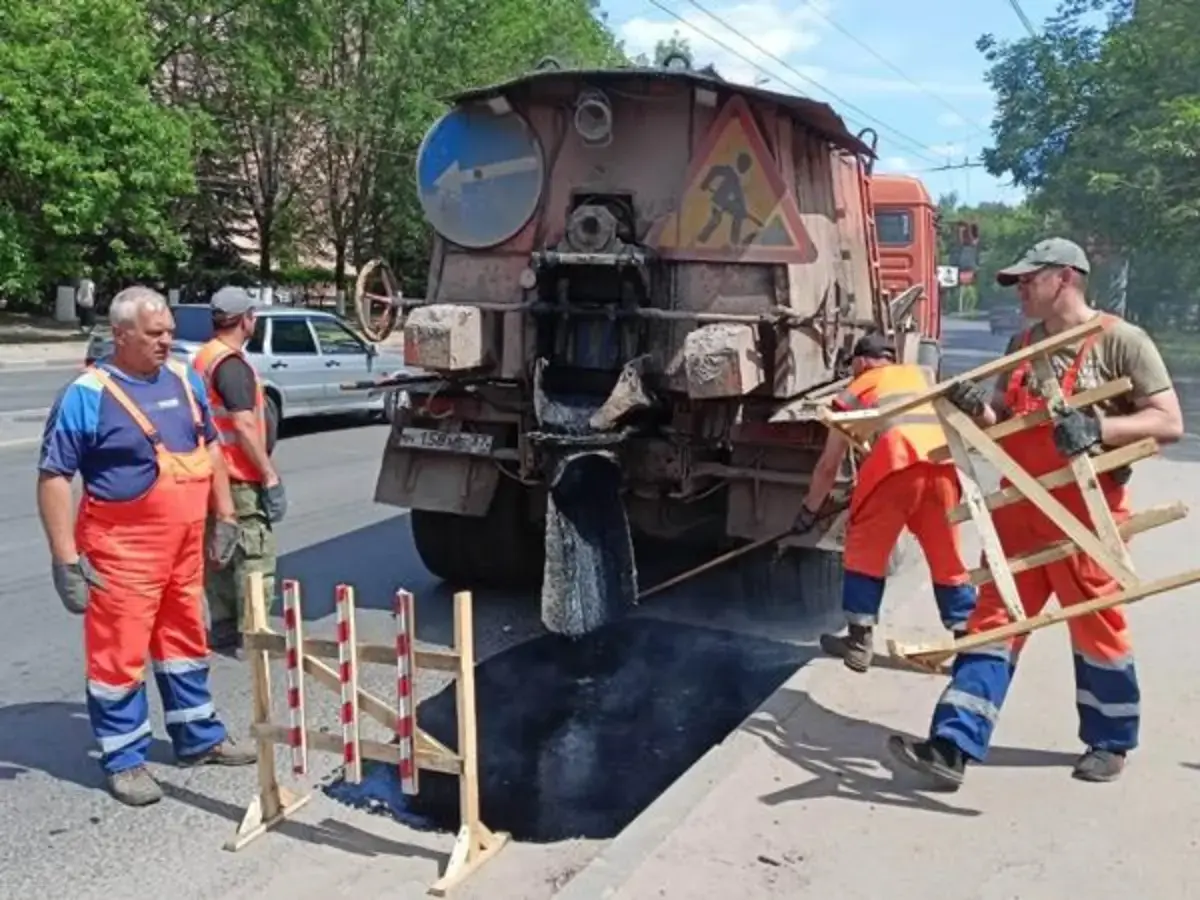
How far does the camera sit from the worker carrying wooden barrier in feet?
13.8

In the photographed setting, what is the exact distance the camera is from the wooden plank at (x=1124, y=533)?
169 inches

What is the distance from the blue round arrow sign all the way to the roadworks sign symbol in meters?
0.84

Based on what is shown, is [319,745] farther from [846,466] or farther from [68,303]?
[68,303]

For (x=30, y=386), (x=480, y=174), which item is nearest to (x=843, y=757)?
(x=480, y=174)

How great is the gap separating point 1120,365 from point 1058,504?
518 millimetres

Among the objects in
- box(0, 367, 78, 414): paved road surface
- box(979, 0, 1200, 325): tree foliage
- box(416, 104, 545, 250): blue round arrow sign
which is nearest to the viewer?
box(416, 104, 545, 250): blue round arrow sign

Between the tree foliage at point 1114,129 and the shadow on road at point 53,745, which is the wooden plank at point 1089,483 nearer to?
the shadow on road at point 53,745

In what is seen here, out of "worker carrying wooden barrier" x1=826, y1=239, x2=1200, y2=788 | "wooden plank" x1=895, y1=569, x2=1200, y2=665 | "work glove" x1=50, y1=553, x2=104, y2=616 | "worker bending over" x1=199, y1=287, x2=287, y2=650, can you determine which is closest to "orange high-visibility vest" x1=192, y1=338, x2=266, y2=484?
"worker bending over" x1=199, y1=287, x2=287, y2=650

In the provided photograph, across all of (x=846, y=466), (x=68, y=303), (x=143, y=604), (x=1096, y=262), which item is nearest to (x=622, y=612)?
(x=846, y=466)

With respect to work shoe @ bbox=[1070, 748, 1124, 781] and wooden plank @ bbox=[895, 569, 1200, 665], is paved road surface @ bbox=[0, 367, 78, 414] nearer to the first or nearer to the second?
wooden plank @ bbox=[895, 569, 1200, 665]

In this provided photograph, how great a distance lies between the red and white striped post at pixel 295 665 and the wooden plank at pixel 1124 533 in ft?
7.70

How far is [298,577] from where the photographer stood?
7.76 m

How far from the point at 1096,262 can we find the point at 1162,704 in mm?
26806

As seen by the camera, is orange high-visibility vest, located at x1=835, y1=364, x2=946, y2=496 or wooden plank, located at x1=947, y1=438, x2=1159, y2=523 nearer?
wooden plank, located at x1=947, y1=438, x2=1159, y2=523
